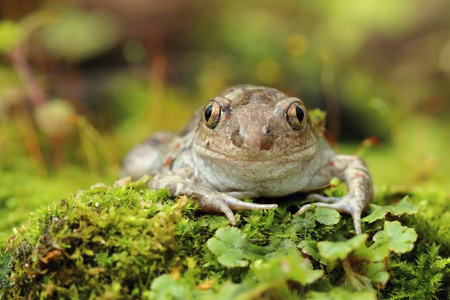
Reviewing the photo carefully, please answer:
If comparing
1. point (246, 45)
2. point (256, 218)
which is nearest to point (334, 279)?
point (256, 218)

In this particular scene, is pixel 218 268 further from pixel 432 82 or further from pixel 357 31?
pixel 432 82

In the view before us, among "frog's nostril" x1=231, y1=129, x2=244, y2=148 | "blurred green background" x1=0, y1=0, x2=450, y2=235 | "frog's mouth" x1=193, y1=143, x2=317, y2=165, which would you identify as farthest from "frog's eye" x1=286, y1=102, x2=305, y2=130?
"blurred green background" x1=0, y1=0, x2=450, y2=235

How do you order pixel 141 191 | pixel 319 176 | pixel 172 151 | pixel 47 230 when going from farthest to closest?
pixel 172 151 → pixel 319 176 → pixel 141 191 → pixel 47 230

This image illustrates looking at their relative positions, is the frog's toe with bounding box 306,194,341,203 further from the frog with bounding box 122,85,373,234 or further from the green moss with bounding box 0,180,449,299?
the green moss with bounding box 0,180,449,299

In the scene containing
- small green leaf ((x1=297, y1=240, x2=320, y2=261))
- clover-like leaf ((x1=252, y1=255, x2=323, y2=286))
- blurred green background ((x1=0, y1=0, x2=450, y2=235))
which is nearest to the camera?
clover-like leaf ((x1=252, y1=255, x2=323, y2=286))

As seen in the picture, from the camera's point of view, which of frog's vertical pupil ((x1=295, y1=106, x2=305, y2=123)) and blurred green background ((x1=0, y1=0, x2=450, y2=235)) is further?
blurred green background ((x1=0, y1=0, x2=450, y2=235))
